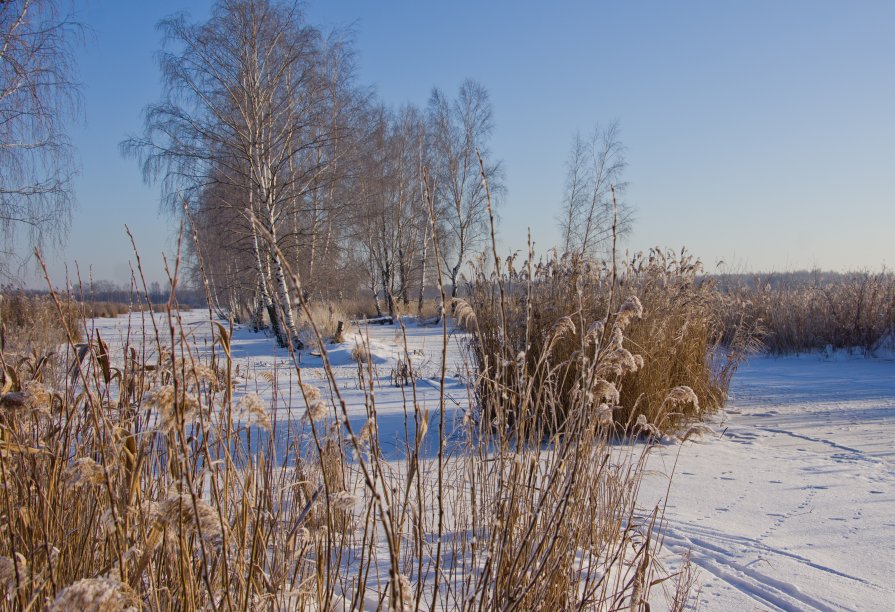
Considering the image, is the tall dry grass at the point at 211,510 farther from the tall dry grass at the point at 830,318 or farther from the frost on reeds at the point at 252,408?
the tall dry grass at the point at 830,318

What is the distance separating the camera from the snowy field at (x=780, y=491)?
2.39 meters

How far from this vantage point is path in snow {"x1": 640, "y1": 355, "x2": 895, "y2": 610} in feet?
7.90

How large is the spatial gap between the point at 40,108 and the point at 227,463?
942 centimetres

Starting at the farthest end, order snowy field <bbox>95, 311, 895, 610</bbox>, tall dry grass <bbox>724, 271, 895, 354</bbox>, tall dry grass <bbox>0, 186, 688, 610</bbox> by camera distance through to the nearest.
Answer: tall dry grass <bbox>724, 271, 895, 354</bbox> → snowy field <bbox>95, 311, 895, 610</bbox> → tall dry grass <bbox>0, 186, 688, 610</bbox>

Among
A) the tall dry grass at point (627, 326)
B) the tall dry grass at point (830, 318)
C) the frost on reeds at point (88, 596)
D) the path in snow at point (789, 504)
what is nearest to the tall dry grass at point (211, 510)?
the frost on reeds at point (88, 596)

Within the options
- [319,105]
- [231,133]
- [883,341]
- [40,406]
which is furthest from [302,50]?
[40,406]

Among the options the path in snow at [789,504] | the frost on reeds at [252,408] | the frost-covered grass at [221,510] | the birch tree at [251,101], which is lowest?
the path in snow at [789,504]

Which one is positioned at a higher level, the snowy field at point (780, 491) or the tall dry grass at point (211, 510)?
the tall dry grass at point (211, 510)

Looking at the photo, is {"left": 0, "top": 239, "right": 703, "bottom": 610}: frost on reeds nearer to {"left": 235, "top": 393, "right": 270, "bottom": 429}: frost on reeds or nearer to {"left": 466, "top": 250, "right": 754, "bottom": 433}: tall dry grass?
{"left": 235, "top": 393, "right": 270, "bottom": 429}: frost on reeds

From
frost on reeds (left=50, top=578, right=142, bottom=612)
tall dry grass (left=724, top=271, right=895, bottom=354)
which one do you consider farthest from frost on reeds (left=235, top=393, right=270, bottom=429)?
tall dry grass (left=724, top=271, right=895, bottom=354)

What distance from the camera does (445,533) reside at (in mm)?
2824

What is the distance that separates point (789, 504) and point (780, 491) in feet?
0.79

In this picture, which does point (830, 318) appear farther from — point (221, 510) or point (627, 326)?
point (221, 510)

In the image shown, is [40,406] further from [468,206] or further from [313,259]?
[468,206]
